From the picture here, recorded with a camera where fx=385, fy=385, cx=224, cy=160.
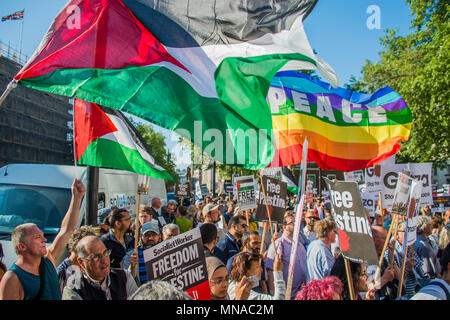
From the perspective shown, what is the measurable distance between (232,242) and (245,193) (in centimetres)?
188

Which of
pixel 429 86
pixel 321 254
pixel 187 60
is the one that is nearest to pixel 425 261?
pixel 321 254

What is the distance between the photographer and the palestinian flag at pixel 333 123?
640 cm

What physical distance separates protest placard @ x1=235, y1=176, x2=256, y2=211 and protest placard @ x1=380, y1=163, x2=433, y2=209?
2.34 metres

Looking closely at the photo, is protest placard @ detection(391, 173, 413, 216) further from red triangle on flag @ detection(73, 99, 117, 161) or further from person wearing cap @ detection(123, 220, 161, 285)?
red triangle on flag @ detection(73, 99, 117, 161)

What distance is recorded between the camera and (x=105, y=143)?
486cm

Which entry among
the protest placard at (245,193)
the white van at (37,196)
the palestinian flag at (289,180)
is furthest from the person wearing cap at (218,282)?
the palestinian flag at (289,180)

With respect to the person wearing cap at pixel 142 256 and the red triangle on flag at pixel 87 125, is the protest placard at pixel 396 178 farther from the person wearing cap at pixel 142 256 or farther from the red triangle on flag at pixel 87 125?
the red triangle on flag at pixel 87 125

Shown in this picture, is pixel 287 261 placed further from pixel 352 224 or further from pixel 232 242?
pixel 352 224

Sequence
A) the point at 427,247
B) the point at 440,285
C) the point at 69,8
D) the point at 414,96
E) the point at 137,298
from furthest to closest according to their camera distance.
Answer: the point at 414,96, the point at 427,247, the point at 69,8, the point at 440,285, the point at 137,298

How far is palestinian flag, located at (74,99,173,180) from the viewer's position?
480 cm

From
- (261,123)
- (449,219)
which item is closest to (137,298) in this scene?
(261,123)

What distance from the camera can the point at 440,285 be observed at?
10.2ft

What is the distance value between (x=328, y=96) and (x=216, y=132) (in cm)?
365
